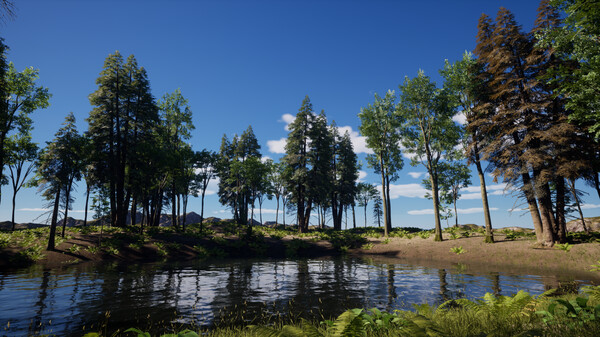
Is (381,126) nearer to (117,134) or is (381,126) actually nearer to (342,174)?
(342,174)

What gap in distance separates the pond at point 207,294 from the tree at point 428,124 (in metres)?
13.2

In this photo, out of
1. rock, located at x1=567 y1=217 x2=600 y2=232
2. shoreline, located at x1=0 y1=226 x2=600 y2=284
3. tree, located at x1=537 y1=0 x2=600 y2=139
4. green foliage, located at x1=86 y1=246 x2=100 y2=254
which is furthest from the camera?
rock, located at x1=567 y1=217 x2=600 y2=232

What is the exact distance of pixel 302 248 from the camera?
2992cm

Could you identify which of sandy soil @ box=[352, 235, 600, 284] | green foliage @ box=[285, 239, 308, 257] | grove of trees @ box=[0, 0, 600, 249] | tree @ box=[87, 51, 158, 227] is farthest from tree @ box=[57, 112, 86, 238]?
sandy soil @ box=[352, 235, 600, 284]

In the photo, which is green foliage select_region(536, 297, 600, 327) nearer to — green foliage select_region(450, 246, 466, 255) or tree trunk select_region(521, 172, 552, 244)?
tree trunk select_region(521, 172, 552, 244)

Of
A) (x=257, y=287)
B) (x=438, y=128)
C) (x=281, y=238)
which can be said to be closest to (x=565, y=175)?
(x=438, y=128)

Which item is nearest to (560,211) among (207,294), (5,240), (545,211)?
(545,211)

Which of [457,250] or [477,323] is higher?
[477,323]

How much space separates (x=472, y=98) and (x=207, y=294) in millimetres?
23270

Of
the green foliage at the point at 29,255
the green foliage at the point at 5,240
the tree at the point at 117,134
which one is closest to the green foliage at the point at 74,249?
the green foliage at the point at 29,255

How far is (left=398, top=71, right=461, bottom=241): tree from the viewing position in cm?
2509

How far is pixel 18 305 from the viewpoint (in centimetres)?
→ 888

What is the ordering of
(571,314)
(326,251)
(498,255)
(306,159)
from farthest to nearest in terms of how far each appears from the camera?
(306,159)
(326,251)
(498,255)
(571,314)

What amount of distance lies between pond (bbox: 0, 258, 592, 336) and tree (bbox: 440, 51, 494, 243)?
8.86 metres
